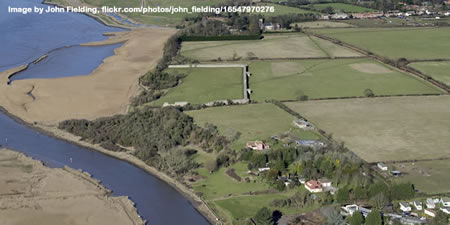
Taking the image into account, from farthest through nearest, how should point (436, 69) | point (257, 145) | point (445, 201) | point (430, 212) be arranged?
point (436, 69) → point (257, 145) → point (445, 201) → point (430, 212)

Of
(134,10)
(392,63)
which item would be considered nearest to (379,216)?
(392,63)

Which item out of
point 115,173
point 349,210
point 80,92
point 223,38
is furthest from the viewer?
point 223,38

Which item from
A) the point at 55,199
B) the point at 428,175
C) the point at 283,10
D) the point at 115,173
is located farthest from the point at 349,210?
the point at 283,10

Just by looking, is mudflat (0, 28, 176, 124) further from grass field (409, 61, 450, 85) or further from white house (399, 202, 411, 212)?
grass field (409, 61, 450, 85)

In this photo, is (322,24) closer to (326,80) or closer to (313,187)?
(326,80)

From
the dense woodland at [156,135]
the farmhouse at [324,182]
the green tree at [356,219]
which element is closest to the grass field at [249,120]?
the dense woodland at [156,135]

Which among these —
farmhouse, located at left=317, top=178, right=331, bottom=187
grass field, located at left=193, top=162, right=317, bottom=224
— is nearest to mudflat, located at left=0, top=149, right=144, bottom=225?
grass field, located at left=193, top=162, right=317, bottom=224

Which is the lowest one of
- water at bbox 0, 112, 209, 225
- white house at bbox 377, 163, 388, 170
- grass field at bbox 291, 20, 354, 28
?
water at bbox 0, 112, 209, 225
